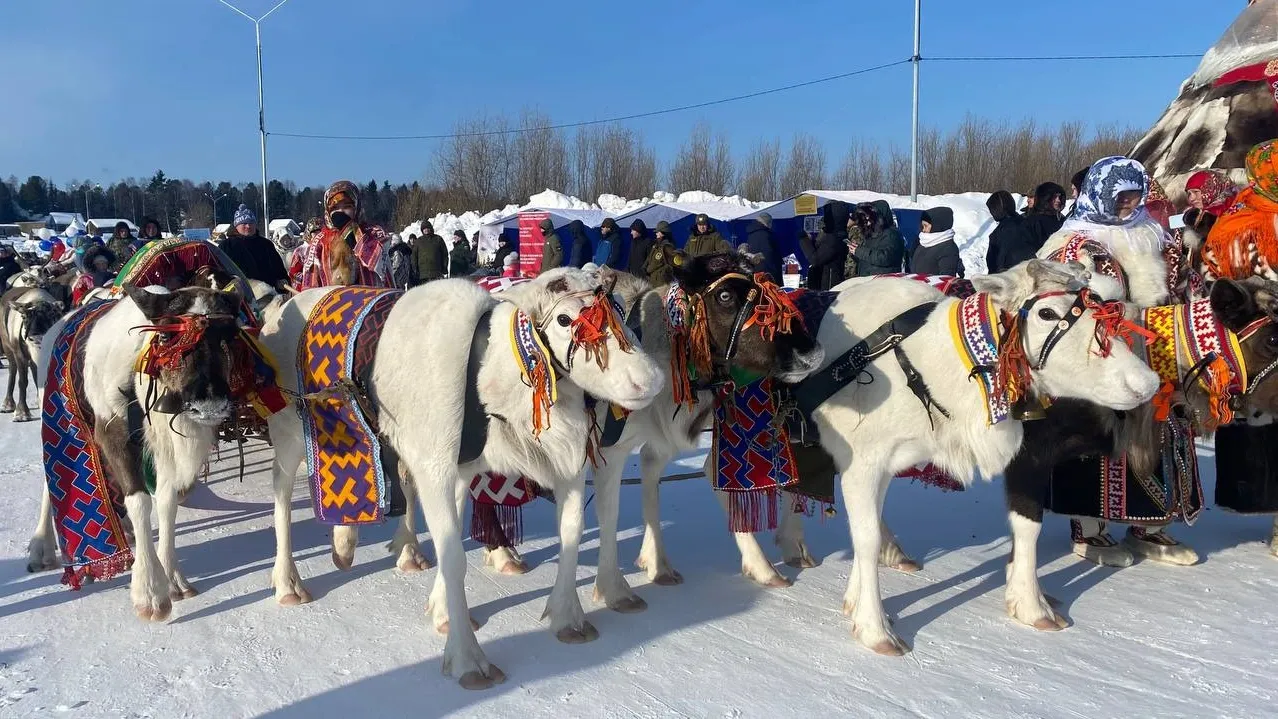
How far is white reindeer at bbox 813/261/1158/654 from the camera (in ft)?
10.9

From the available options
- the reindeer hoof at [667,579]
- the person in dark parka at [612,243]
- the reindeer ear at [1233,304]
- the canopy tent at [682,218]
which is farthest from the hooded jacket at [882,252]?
the canopy tent at [682,218]

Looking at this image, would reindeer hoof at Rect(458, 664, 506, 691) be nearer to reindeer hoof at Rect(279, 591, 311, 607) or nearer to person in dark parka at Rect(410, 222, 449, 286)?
reindeer hoof at Rect(279, 591, 311, 607)

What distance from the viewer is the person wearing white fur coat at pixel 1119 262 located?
4191mm

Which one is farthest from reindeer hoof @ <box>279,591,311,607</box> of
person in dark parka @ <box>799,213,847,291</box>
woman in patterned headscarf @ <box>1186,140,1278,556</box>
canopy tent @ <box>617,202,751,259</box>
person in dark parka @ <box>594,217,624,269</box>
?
canopy tent @ <box>617,202,751,259</box>

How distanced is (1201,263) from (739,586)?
3.37 meters

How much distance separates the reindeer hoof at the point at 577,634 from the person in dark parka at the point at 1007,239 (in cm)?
484

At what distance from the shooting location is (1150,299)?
4.25 meters

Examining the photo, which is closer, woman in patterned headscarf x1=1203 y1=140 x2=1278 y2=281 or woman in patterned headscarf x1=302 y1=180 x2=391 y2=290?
woman in patterned headscarf x1=1203 y1=140 x2=1278 y2=281

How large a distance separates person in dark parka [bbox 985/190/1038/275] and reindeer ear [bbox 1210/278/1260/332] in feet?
9.95

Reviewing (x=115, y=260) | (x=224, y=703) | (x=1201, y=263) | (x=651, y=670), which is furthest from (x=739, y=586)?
(x=115, y=260)

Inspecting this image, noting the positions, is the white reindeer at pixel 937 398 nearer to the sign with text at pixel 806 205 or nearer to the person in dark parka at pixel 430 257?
the person in dark parka at pixel 430 257

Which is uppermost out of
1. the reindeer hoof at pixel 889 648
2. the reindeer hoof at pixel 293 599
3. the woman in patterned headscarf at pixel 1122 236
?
the woman in patterned headscarf at pixel 1122 236

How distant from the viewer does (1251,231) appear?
4.55 meters

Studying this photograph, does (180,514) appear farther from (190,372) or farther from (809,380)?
(809,380)
